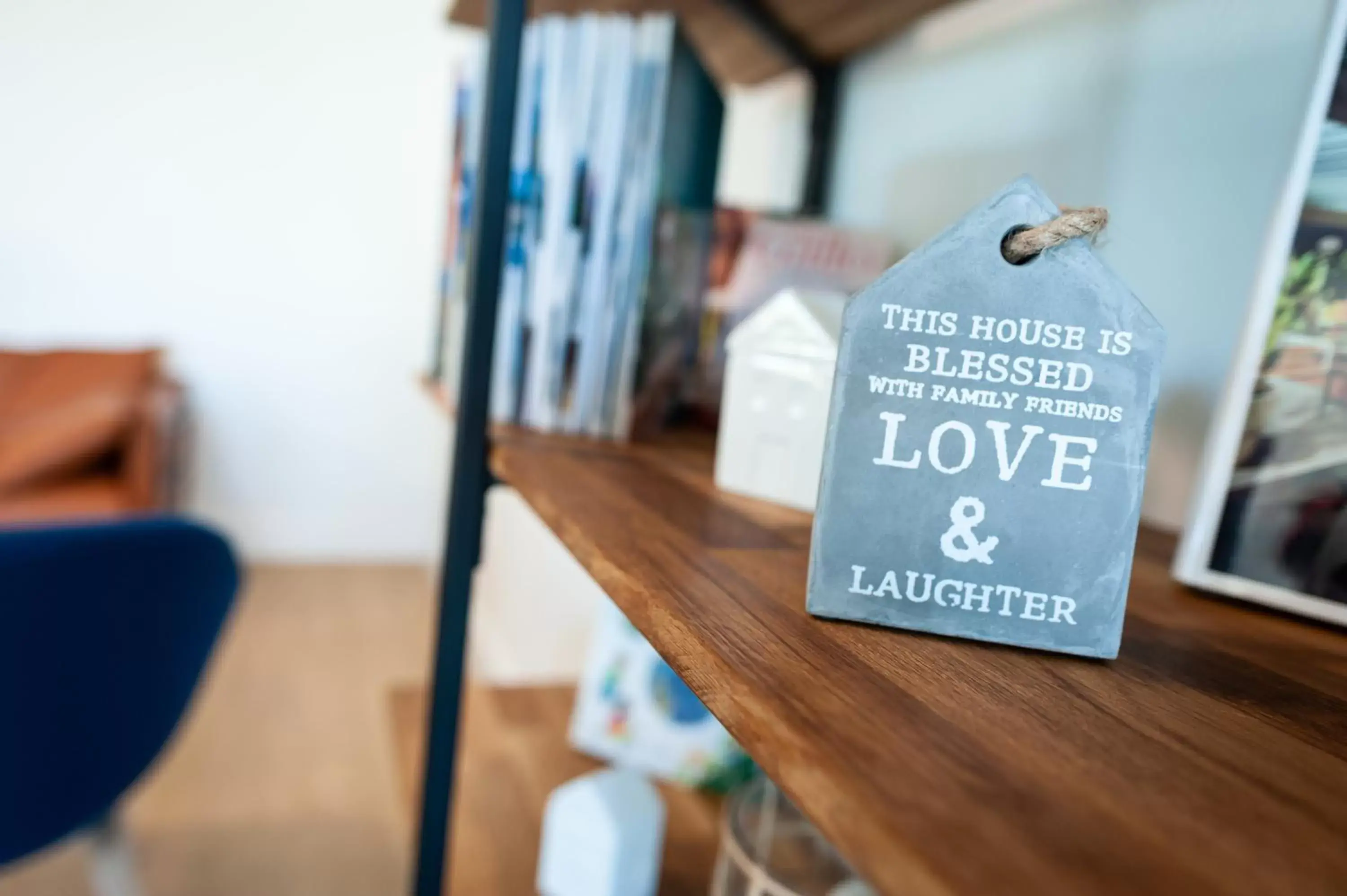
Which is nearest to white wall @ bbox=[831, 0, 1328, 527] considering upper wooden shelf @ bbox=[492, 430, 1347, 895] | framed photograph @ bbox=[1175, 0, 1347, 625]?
framed photograph @ bbox=[1175, 0, 1347, 625]

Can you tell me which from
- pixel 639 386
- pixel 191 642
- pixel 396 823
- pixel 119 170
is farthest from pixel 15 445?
pixel 639 386

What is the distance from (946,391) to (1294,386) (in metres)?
0.25

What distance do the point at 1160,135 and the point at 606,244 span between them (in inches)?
16.8

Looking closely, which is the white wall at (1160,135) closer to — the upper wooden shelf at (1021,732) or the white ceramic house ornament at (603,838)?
the upper wooden shelf at (1021,732)

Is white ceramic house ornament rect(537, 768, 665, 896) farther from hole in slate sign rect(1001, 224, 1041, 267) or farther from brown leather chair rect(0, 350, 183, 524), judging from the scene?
brown leather chair rect(0, 350, 183, 524)

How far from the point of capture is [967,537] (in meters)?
0.37

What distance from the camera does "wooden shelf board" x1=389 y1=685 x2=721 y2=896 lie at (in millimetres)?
835

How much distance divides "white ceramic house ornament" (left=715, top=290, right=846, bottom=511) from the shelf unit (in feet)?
0.11

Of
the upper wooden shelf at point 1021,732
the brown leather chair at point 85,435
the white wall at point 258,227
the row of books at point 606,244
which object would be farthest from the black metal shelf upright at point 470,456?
the white wall at point 258,227

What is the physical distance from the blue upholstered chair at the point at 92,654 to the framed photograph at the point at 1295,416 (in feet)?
3.00

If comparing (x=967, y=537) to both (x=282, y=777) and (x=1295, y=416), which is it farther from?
(x=282, y=777)

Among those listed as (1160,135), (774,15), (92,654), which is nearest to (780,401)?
(1160,135)

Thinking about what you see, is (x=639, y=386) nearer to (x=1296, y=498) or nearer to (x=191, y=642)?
(x=1296, y=498)

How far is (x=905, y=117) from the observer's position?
0.96 m
